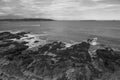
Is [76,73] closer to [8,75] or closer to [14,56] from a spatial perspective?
[8,75]

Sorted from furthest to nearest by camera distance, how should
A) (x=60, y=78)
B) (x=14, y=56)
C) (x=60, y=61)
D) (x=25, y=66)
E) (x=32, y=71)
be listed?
(x=14, y=56) → (x=60, y=61) → (x=25, y=66) → (x=32, y=71) → (x=60, y=78)

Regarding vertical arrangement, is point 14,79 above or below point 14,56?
below

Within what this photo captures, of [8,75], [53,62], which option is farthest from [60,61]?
[8,75]

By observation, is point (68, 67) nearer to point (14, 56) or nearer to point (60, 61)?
point (60, 61)

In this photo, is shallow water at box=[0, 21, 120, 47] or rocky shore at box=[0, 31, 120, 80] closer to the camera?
rocky shore at box=[0, 31, 120, 80]

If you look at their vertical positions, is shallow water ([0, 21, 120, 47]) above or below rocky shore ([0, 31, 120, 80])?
above

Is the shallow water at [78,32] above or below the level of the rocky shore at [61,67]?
above

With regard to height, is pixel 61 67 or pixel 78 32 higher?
pixel 78 32

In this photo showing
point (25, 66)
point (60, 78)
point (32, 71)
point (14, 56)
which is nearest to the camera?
point (60, 78)

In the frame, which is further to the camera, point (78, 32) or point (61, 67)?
point (78, 32)

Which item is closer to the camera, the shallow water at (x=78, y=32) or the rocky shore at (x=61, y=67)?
the rocky shore at (x=61, y=67)

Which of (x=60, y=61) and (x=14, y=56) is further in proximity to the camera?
(x=14, y=56)
